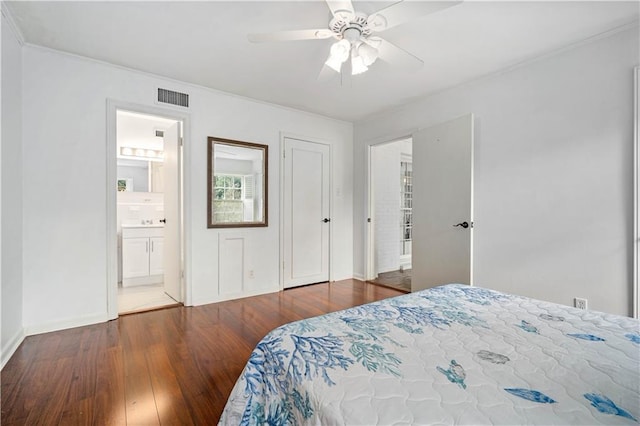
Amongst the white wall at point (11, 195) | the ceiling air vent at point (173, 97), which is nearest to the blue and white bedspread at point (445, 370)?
the white wall at point (11, 195)

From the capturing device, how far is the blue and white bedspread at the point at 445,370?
0.78 metres

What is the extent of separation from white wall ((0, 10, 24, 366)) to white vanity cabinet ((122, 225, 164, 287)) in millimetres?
1756

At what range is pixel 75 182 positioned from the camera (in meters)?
2.75

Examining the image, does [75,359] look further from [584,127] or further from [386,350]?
[584,127]

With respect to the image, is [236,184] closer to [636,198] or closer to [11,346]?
[11,346]

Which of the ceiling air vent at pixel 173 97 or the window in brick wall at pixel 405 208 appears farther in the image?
the window in brick wall at pixel 405 208

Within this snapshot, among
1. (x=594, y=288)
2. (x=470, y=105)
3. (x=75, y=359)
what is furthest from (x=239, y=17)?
(x=594, y=288)

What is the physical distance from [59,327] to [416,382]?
125 inches

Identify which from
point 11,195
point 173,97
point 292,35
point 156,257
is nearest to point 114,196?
point 11,195

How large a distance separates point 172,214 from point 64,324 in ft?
4.69

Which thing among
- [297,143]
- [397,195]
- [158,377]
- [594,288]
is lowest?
[158,377]

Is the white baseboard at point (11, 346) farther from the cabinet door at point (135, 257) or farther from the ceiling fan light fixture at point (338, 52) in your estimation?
the ceiling fan light fixture at point (338, 52)

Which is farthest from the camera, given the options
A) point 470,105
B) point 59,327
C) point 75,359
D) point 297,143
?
point 297,143

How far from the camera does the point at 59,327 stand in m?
2.67
